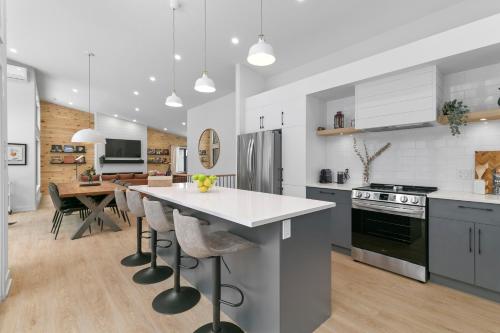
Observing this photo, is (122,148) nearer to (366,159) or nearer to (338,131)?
(338,131)

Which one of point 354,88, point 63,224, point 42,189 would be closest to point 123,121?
point 42,189

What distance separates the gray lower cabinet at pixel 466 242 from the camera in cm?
212

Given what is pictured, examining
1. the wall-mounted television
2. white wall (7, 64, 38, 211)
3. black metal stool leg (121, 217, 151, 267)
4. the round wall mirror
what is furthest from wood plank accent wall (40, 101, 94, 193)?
Result: black metal stool leg (121, 217, 151, 267)

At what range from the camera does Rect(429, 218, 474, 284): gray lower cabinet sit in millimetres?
2244

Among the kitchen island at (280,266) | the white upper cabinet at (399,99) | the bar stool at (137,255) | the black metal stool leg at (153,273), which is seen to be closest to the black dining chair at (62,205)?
the bar stool at (137,255)

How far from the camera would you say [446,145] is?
9.30 ft

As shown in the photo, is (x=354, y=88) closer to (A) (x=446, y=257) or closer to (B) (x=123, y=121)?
(A) (x=446, y=257)

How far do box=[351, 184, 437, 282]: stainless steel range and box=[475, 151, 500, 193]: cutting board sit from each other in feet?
1.41

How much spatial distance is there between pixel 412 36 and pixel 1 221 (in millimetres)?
4833

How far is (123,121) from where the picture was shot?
11.1m

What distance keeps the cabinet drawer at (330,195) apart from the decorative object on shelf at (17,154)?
6980 mm

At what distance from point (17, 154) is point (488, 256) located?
28.9ft

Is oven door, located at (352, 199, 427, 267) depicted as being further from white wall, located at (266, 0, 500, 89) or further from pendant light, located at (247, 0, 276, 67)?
white wall, located at (266, 0, 500, 89)

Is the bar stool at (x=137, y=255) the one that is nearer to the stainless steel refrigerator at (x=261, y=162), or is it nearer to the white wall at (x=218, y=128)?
the stainless steel refrigerator at (x=261, y=162)
